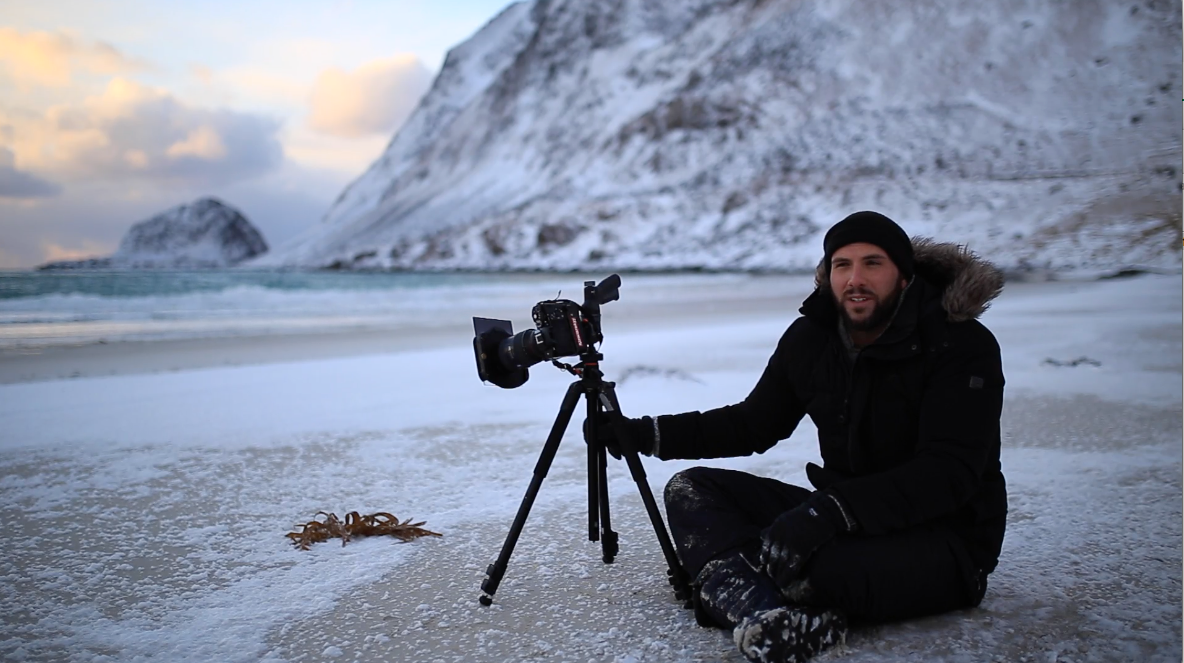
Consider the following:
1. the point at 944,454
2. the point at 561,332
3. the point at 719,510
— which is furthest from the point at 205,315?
the point at 944,454

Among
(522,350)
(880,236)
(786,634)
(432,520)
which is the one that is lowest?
(432,520)

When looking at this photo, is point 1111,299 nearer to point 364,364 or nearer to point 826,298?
point 364,364

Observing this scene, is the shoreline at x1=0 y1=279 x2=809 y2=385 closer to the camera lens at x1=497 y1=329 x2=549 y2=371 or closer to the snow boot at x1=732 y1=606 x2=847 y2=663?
the camera lens at x1=497 y1=329 x2=549 y2=371

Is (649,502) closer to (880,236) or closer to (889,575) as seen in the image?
(889,575)

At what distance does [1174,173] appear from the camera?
37.8 metres

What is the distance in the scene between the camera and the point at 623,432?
2146mm

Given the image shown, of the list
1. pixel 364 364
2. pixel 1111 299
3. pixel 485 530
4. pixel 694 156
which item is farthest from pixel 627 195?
pixel 485 530

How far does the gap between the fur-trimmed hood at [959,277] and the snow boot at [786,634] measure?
0.78 meters

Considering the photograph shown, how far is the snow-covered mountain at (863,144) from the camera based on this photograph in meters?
38.9

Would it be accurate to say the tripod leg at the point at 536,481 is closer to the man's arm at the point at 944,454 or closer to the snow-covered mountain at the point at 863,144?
the man's arm at the point at 944,454

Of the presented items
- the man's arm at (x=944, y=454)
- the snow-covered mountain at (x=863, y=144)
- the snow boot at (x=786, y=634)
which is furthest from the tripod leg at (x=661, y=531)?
the snow-covered mountain at (x=863, y=144)

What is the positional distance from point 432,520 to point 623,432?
127 centimetres

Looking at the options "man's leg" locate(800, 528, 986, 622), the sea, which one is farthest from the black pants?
the sea

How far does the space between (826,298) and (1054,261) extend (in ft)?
109
